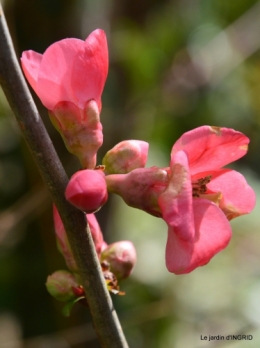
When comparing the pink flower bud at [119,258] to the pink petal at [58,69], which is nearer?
the pink petal at [58,69]

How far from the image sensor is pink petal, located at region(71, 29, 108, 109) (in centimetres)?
57

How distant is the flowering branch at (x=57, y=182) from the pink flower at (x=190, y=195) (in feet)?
0.22

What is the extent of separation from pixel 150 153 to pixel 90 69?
1.64 metres

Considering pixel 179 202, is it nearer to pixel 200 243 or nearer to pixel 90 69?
pixel 200 243

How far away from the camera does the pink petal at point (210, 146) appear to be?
56 centimetres

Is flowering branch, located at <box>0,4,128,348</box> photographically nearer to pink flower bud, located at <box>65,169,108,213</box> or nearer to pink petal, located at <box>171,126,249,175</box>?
pink flower bud, located at <box>65,169,108,213</box>

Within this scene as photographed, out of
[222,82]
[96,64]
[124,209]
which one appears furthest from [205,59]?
[96,64]

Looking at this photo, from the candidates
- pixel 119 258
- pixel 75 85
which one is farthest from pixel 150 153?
pixel 75 85

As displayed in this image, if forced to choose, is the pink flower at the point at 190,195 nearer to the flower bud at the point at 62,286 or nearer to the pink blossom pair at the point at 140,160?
the pink blossom pair at the point at 140,160

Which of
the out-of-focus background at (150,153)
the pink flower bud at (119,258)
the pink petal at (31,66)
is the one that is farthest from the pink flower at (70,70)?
the out-of-focus background at (150,153)

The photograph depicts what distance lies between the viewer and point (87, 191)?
49cm

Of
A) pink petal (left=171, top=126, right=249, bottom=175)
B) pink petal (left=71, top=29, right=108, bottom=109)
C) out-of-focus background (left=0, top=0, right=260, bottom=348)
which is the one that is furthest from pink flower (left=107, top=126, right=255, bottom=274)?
out-of-focus background (left=0, top=0, right=260, bottom=348)

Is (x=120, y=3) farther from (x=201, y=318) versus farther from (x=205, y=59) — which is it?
(x=201, y=318)

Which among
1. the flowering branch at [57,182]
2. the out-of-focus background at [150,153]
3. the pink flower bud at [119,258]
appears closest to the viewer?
the flowering branch at [57,182]
